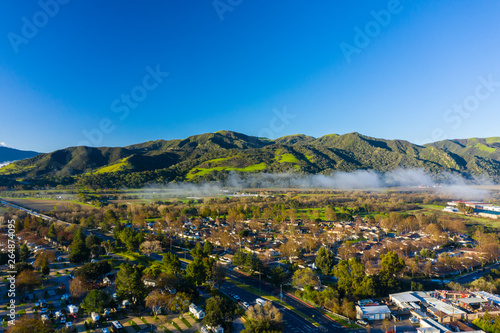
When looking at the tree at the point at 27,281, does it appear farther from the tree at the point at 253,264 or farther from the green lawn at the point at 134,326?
the tree at the point at 253,264

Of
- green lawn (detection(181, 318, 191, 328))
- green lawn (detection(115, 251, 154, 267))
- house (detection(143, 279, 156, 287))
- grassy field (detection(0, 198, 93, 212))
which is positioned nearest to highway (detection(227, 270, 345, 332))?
green lawn (detection(181, 318, 191, 328))

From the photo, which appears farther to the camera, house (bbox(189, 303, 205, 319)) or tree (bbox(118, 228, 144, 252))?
tree (bbox(118, 228, 144, 252))

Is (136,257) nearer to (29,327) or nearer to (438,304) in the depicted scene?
(29,327)

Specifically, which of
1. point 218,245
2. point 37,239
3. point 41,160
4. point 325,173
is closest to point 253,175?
point 325,173

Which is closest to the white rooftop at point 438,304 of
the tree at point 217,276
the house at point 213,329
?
the house at point 213,329

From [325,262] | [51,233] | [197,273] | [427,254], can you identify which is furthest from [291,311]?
[51,233]

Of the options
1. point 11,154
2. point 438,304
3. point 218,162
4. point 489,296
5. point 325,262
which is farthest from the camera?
point 11,154

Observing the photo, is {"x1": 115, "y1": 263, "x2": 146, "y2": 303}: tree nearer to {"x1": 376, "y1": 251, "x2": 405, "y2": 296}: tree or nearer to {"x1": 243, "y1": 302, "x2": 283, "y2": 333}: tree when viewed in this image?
{"x1": 243, "y1": 302, "x2": 283, "y2": 333}: tree
